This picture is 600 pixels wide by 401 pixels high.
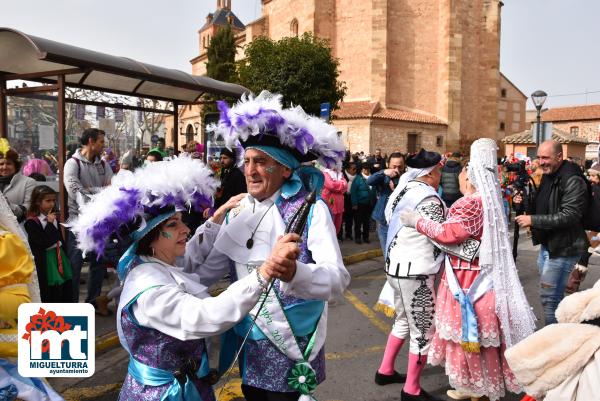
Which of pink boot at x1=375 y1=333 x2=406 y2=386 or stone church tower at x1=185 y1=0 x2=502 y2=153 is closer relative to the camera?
pink boot at x1=375 y1=333 x2=406 y2=386

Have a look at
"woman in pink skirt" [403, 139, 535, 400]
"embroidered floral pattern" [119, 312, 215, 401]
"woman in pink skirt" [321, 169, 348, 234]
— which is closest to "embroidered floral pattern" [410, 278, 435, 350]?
"woman in pink skirt" [403, 139, 535, 400]

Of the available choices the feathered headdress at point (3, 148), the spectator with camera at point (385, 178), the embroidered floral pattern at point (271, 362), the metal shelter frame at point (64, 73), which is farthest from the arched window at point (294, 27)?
the embroidered floral pattern at point (271, 362)

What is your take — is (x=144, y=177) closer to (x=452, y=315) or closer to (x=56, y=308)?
(x=56, y=308)

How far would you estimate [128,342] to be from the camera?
191cm

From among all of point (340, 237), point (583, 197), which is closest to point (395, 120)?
point (340, 237)

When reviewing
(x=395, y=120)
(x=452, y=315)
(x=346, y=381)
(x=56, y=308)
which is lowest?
(x=346, y=381)

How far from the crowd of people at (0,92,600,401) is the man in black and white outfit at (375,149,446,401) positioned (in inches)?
0.4

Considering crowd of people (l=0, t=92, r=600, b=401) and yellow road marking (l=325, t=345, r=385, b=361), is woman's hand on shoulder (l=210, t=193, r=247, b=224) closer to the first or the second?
crowd of people (l=0, t=92, r=600, b=401)

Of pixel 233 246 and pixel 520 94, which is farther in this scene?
pixel 520 94

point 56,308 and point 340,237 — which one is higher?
point 56,308

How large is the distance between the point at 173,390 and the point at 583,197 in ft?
12.8

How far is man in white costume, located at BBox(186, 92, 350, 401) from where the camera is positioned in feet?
7.13

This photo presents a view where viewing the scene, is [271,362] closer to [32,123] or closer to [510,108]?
[32,123]

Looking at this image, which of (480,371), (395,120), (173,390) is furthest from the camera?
(395,120)
